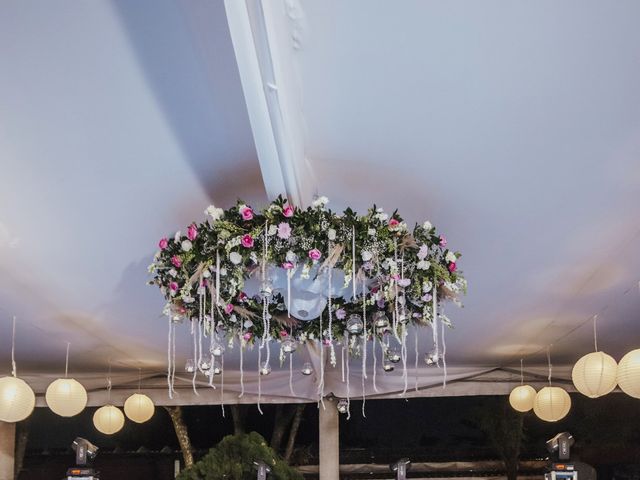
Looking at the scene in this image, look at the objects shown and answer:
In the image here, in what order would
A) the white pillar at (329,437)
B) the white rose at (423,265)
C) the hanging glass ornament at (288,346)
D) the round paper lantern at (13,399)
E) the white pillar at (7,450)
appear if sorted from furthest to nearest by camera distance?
the white pillar at (7,450) < the white pillar at (329,437) < the round paper lantern at (13,399) < the hanging glass ornament at (288,346) < the white rose at (423,265)

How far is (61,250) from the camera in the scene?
158 inches

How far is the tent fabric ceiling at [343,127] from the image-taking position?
2152 mm

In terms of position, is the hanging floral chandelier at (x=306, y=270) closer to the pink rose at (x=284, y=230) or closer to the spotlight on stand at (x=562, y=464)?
the pink rose at (x=284, y=230)

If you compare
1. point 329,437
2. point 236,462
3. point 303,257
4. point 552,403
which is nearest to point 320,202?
point 303,257

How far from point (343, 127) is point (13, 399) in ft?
13.1

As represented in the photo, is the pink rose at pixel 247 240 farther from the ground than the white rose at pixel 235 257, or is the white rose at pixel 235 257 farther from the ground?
the pink rose at pixel 247 240

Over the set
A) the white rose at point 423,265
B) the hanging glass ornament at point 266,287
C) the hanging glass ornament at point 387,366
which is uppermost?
the white rose at point 423,265

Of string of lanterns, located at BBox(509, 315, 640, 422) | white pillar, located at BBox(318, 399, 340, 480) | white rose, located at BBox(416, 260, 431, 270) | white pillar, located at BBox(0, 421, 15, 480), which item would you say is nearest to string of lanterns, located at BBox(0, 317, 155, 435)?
white pillar, located at BBox(0, 421, 15, 480)

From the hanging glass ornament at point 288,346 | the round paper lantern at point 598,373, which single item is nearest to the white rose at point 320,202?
the hanging glass ornament at point 288,346

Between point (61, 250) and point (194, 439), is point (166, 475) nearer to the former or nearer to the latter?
point (194, 439)

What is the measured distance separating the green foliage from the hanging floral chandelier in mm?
3393

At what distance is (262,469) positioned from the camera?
687 cm

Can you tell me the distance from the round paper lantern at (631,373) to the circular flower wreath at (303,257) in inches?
74.0

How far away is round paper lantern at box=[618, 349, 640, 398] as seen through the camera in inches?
187
